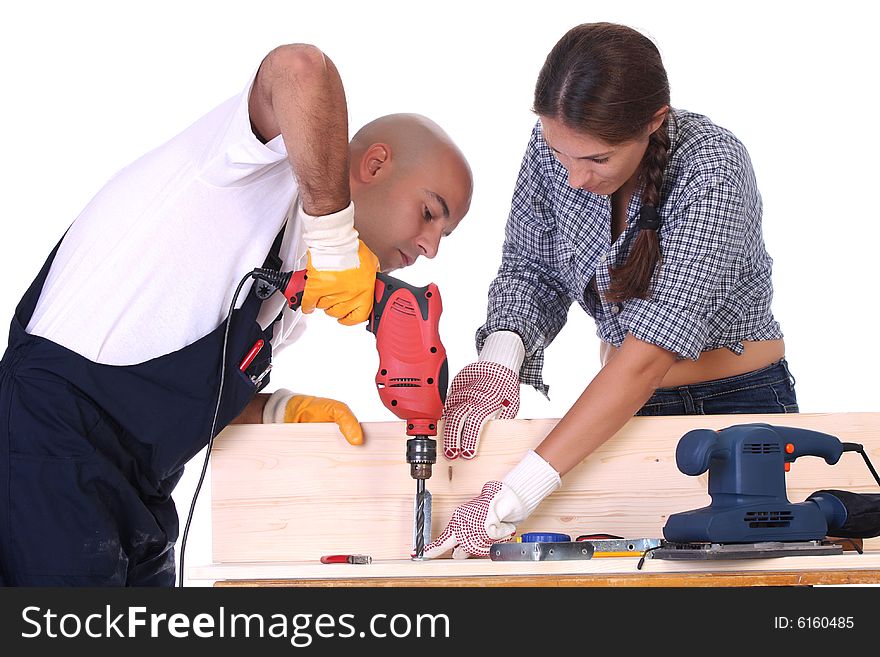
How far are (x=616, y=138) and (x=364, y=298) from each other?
0.54 m

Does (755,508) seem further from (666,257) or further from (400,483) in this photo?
(400,483)

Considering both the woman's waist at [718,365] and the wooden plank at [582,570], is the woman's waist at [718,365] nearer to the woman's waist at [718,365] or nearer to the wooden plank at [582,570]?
the woman's waist at [718,365]

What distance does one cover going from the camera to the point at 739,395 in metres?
2.03

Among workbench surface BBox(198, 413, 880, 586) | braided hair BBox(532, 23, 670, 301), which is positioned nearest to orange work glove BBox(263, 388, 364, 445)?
workbench surface BBox(198, 413, 880, 586)

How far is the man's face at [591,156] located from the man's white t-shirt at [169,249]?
499 millimetres

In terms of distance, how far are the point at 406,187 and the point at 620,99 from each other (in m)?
0.48

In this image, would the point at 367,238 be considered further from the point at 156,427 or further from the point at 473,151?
the point at 473,151

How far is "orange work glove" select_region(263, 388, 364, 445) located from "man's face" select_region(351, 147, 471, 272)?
0.34 metres

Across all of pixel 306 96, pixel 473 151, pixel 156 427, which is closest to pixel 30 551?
pixel 156 427

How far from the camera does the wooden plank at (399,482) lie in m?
1.82

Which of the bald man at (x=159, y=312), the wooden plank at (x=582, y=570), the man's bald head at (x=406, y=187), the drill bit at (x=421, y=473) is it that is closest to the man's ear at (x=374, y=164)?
the man's bald head at (x=406, y=187)

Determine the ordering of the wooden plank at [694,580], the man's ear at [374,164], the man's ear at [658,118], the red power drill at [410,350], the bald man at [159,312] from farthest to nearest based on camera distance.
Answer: the man's ear at [374,164], the man's ear at [658,118], the red power drill at [410,350], the bald man at [159,312], the wooden plank at [694,580]

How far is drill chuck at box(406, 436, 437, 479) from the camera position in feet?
5.49

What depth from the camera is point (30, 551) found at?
5.10 feet
